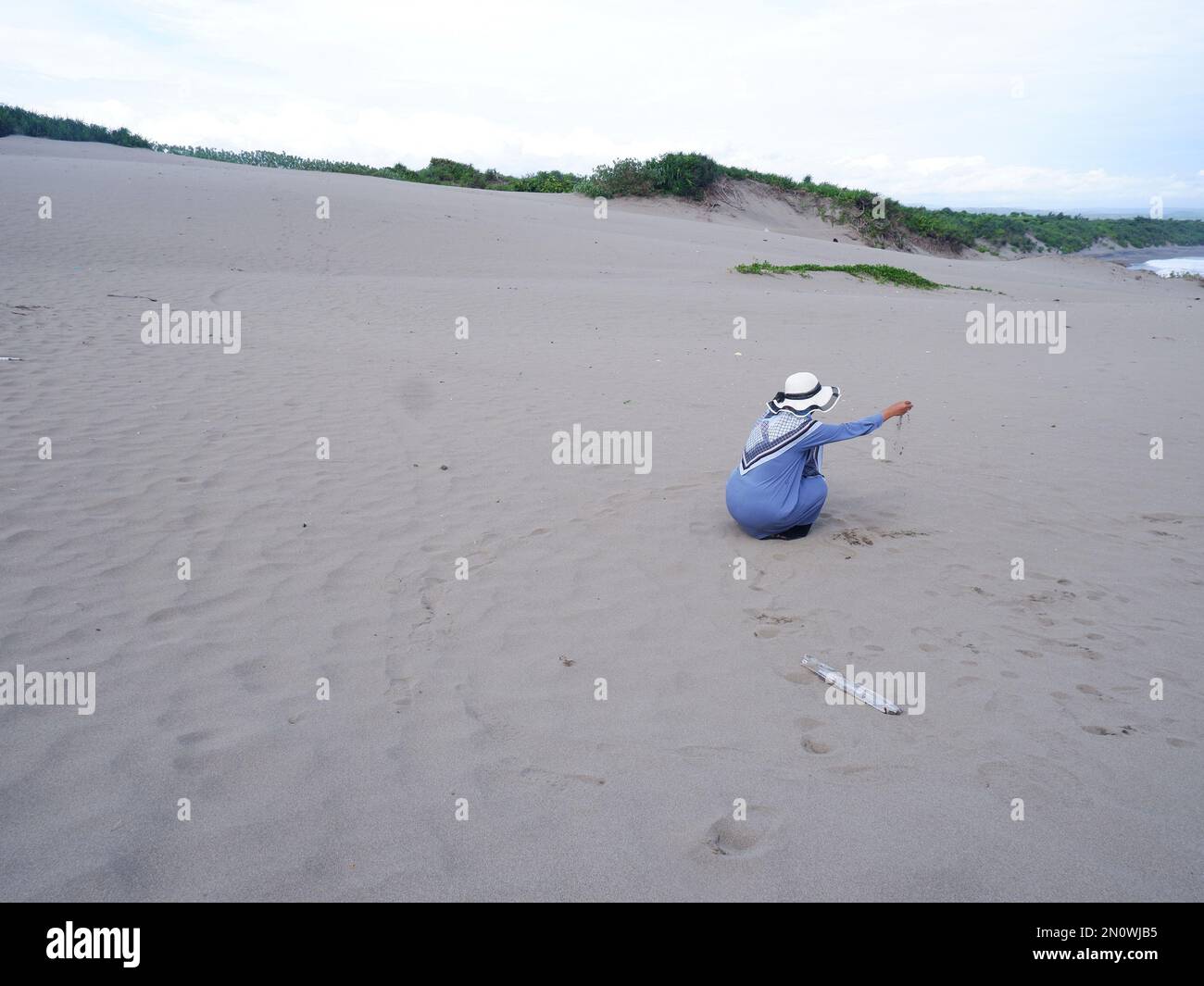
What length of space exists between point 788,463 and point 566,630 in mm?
1817

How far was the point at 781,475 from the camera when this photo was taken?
495 centimetres

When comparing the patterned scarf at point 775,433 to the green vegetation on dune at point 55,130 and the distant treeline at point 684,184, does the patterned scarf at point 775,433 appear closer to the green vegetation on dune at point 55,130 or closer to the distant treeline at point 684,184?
the distant treeline at point 684,184

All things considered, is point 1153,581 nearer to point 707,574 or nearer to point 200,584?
point 707,574

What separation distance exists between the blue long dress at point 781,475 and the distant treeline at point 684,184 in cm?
2945

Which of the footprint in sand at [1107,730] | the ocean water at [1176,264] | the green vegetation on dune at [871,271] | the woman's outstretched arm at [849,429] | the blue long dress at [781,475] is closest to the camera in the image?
the footprint in sand at [1107,730]

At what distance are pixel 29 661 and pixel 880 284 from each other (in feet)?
64.3

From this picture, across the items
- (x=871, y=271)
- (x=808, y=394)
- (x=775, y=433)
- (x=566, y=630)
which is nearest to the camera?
(x=566, y=630)

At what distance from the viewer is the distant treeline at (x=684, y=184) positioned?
32.2 m

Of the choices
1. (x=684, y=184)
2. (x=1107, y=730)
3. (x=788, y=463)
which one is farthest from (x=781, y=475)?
(x=684, y=184)

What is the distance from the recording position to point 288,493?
5812mm

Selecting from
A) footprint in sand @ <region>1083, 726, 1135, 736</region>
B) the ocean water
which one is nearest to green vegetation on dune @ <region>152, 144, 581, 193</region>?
the ocean water

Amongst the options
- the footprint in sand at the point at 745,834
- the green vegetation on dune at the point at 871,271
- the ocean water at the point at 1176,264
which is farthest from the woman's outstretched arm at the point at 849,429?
the ocean water at the point at 1176,264

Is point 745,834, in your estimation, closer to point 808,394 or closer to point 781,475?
point 781,475

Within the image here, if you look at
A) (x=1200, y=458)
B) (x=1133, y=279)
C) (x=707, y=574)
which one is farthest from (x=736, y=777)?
(x=1133, y=279)
